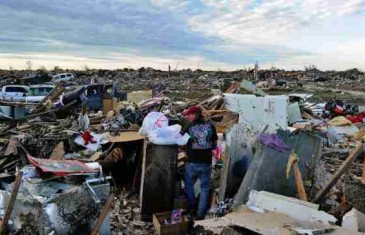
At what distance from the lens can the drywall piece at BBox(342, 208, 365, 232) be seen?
4807 millimetres

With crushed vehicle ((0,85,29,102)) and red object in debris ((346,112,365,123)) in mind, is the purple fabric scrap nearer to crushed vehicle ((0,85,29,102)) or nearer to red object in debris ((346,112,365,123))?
red object in debris ((346,112,365,123))

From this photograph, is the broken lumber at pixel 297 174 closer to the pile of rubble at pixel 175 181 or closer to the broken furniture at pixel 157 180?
the pile of rubble at pixel 175 181

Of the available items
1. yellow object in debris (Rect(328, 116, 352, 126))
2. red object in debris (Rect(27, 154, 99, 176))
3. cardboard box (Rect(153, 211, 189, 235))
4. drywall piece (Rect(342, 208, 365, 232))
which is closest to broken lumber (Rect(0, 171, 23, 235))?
red object in debris (Rect(27, 154, 99, 176))

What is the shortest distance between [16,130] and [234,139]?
8546mm

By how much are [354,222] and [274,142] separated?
1.55 meters

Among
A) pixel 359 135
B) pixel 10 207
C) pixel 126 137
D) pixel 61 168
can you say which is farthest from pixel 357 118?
pixel 10 207

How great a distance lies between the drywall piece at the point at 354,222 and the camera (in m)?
4.81

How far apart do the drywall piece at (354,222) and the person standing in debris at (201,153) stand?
2061mm

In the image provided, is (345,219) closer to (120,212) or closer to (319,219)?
(319,219)

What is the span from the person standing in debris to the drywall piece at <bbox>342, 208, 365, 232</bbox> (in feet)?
6.76

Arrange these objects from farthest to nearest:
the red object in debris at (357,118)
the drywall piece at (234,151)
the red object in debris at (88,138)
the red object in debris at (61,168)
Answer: the red object in debris at (357,118), the red object in debris at (88,138), the drywall piece at (234,151), the red object in debris at (61,168)

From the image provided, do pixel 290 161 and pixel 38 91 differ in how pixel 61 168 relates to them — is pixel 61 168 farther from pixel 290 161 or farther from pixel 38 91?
pixel 38 91

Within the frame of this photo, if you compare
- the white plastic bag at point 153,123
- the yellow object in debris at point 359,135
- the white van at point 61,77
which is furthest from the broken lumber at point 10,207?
the white van at point 61,77

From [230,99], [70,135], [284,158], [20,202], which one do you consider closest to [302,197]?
[284,158]
